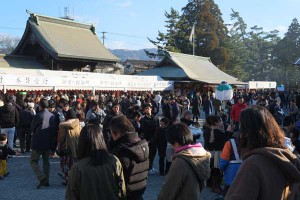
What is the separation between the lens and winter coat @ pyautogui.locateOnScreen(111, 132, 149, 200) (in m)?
3.23

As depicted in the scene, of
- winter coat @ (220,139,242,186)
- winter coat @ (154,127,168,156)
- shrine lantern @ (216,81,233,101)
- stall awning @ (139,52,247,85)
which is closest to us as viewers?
winter coat @ (220,139,242,186)

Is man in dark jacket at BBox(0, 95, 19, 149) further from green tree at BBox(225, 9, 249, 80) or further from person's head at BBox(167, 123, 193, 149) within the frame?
green tree at BBox(225, 9, 249, 80)

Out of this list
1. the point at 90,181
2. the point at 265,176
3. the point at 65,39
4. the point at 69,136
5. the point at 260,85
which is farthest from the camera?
the point at 260,85

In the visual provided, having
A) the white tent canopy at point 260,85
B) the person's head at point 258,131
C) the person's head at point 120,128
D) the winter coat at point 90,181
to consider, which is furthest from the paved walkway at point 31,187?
the white tent canopy at point 260,85

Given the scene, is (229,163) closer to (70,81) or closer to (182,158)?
(182,158)

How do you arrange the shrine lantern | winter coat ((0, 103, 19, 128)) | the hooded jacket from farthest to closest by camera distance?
1. the shrine lantern
2. winter coat ((0, 103, 19, 128))
3. the hooded jacket

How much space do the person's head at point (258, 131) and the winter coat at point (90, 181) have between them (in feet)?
4.17

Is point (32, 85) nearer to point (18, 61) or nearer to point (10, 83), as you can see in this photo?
point (10, 83)

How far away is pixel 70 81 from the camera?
655 inches

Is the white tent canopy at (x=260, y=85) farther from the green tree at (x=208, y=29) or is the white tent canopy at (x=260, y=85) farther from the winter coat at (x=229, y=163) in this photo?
the winter coat at (x=229, y=163)

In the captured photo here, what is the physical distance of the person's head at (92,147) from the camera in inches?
111

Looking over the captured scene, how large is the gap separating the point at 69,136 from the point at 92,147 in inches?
137

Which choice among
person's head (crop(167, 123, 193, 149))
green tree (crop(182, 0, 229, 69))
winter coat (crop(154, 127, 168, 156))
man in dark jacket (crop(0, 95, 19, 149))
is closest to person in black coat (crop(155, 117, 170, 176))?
winter coat (crop(154, 127, 168, 156))

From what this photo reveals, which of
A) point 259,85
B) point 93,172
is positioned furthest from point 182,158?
point 259,85
